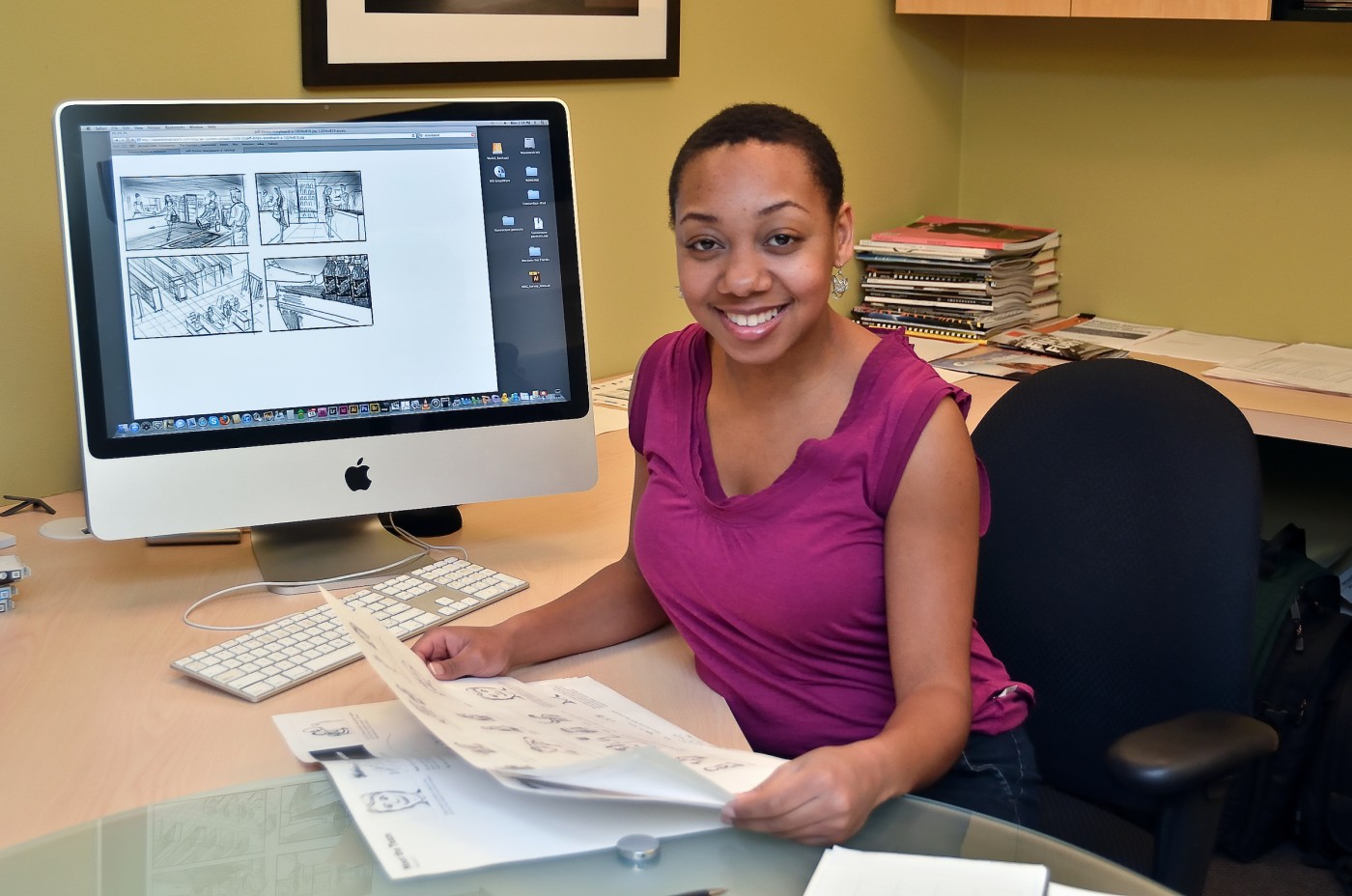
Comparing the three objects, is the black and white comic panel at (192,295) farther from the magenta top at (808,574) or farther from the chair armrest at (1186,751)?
the chair armrest at (1186,751)

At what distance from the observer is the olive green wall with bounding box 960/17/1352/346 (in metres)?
2.57

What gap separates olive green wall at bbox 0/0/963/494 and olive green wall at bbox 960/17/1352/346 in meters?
0.15

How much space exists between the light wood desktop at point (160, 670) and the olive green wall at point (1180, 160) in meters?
1.48

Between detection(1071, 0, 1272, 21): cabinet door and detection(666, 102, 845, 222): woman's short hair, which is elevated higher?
detection(1071, 0, 1272, 21): cabinet door

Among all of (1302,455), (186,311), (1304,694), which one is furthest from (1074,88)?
(186,311)

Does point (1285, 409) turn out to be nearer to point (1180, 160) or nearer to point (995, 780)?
point (1180, 160)

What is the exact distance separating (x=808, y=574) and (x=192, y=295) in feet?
2.30

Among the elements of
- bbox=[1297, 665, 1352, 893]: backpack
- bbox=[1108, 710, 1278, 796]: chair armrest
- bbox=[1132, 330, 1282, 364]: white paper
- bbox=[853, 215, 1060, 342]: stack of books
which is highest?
bbox=[853, 215, 1060, 342]: stack of books

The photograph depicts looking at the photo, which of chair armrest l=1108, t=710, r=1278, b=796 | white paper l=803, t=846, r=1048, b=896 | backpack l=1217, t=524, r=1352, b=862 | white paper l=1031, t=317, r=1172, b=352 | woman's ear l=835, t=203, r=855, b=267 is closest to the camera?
white paper l=803, t=846, r=1048, b=896

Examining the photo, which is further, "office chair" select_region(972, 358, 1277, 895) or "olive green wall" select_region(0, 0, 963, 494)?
"olive green wall" select_region(0, 0, 963, 494)

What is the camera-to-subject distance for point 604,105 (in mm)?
2279

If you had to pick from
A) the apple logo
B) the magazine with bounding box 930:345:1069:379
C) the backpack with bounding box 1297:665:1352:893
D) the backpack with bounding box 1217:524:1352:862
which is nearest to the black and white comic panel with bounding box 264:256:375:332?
the apple logo

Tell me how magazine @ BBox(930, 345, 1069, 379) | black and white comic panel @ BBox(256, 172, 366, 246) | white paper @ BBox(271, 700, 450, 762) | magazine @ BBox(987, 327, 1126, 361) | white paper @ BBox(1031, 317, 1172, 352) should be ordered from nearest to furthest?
white paper @ BBox(271, 700, 450, 762), black and white comic panel @ BBox(256, 172, 366, 246), magazine @ BBox(930, 345, 1069, 379), magazine @ BBox(987, 327, 1126, 361), white paper @ BBox(1031, 317, 1172, 352)

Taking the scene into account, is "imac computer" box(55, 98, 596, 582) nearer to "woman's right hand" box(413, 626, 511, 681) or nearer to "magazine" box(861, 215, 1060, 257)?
"woman's right hand" box(413, 626, 511, 681)
